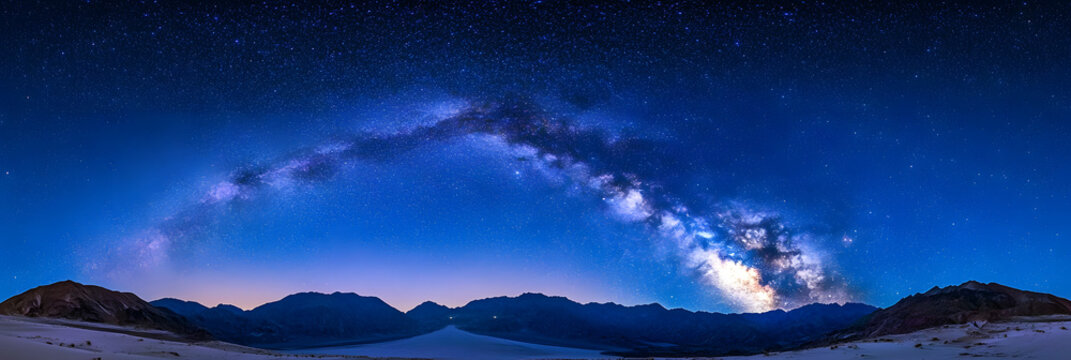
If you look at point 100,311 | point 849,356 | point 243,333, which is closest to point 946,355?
point 849,356

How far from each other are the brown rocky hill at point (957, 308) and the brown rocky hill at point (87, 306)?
133 metres

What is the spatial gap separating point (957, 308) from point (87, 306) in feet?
485

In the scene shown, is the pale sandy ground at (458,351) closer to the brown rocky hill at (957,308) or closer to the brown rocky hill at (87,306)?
the brown rocky hill at (87,306)

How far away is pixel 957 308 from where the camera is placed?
3504 inches

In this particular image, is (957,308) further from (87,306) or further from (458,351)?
(87,306)

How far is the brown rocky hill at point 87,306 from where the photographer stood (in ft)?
281

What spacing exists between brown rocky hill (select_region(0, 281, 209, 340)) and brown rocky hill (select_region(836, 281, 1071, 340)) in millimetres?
133014

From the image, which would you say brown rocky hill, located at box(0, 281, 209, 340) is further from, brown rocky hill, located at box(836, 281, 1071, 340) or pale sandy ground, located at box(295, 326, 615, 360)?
brown rocky hill, located at box(836, 281, 1071, 340)

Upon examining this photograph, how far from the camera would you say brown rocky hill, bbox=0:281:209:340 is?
85625mm

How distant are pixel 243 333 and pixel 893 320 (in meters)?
186

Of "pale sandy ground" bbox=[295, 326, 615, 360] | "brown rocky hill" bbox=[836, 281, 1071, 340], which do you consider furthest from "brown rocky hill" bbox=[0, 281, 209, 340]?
"brown rocky hill" bbox=[836, 281, 1071, 340]

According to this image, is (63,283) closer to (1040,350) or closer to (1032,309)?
(1040,350)

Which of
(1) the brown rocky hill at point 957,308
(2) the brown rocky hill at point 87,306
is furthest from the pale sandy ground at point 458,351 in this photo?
(1) the brown rocky hill at point 957,308

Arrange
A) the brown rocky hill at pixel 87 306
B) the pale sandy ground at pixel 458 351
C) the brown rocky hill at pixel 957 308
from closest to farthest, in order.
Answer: the pale sandy ground at pixel 458 351, the brown rocky hill at pixel 957 308, the brown rocky hill at pixel 87 306
